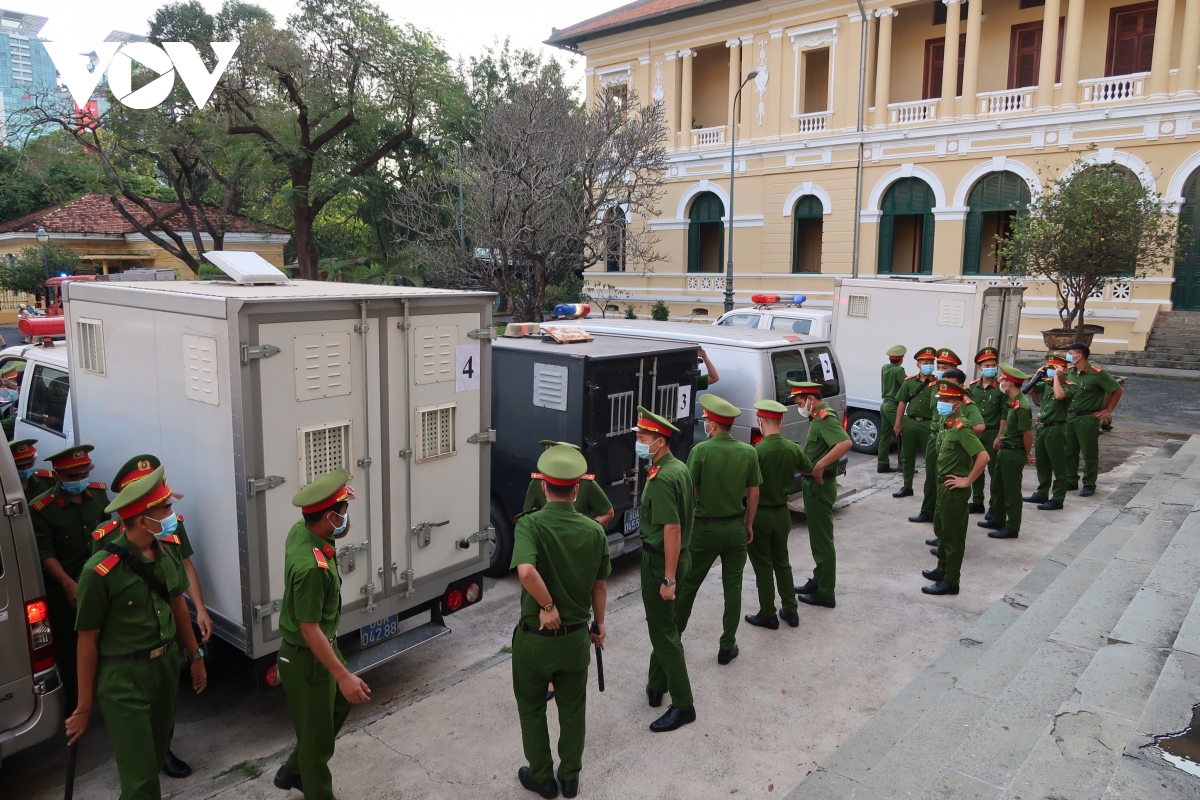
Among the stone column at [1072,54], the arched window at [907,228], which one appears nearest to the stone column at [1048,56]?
the stone column at [1072,54]

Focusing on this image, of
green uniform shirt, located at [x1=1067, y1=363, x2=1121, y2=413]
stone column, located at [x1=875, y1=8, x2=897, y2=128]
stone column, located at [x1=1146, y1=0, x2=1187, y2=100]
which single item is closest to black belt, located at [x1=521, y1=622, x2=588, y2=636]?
green uniform shirt, located at [x1=1067, y1=363, x2=1121, y2=413]

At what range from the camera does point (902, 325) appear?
498 inches

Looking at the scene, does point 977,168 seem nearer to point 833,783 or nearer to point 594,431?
point 594,431

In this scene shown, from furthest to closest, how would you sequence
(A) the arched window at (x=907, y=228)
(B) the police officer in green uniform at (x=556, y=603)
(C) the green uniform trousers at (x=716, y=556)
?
(A) the arched window at (x=907, y=228) → (C) the green uniform trousers at (x=716, y=556) → (B) the police officer in green uniform at (x=556, y=603)

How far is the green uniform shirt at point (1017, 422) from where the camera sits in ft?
28.4

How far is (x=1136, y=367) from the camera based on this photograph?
70.2 feet

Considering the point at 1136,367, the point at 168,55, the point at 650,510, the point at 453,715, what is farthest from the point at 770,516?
the point at 168,55

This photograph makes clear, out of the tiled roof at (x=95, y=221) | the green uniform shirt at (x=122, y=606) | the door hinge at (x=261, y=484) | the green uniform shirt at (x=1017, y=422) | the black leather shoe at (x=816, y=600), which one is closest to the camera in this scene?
the green uniform shirt at (x=122, y=606)

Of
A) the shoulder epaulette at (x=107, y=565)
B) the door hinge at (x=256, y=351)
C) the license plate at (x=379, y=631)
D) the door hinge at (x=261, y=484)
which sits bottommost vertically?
the license plate at (x=379, y=631)

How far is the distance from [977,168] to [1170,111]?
4.82 metres

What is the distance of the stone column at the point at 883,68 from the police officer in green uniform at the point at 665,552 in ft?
80.6

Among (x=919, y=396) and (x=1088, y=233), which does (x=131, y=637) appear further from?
(x=1088, y=233)

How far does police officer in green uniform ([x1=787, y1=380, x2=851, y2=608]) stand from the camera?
6.71m

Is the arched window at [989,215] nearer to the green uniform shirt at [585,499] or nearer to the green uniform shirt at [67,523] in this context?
the green uniform shirt at [585,499]
